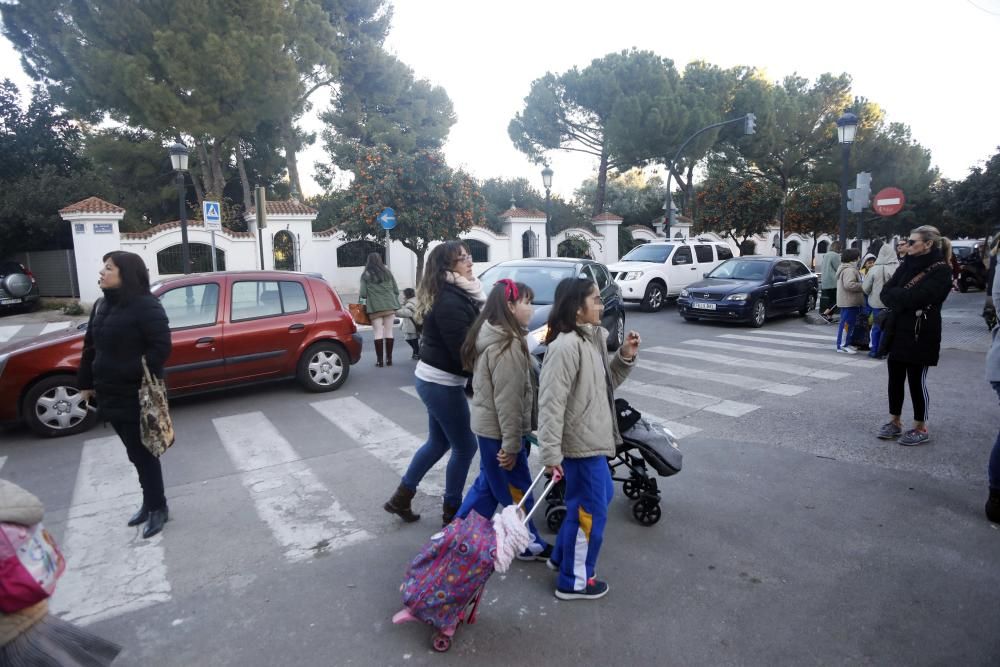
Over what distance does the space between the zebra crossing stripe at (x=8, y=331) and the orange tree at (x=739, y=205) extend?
23.6 m

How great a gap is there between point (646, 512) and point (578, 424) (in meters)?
1.31

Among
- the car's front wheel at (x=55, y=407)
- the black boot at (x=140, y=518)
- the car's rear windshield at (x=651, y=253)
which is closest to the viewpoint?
the black boot at (x=140, y=518)

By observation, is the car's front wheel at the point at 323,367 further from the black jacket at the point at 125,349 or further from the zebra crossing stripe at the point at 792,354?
the zebra crossing stripe at the point at 792,354

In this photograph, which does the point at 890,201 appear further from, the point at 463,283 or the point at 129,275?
the point at 129,275

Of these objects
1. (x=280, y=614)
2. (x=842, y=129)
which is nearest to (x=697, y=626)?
(x=280, y=614)

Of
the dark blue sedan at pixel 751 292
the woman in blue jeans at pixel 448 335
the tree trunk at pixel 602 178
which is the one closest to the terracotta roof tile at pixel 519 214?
the tree trunk at pixel 602 178

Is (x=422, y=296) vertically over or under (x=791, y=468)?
over

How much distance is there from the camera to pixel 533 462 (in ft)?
16.9

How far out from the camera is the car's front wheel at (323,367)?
24.9ft

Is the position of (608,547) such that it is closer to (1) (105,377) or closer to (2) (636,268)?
(1) (105,377)

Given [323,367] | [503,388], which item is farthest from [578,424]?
Answer: [323,367]

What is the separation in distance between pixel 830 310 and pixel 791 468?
10463 millimetres

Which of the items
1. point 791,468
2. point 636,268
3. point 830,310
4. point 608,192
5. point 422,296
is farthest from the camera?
point 608,192

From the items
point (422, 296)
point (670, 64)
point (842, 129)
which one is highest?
point (670, 64)
